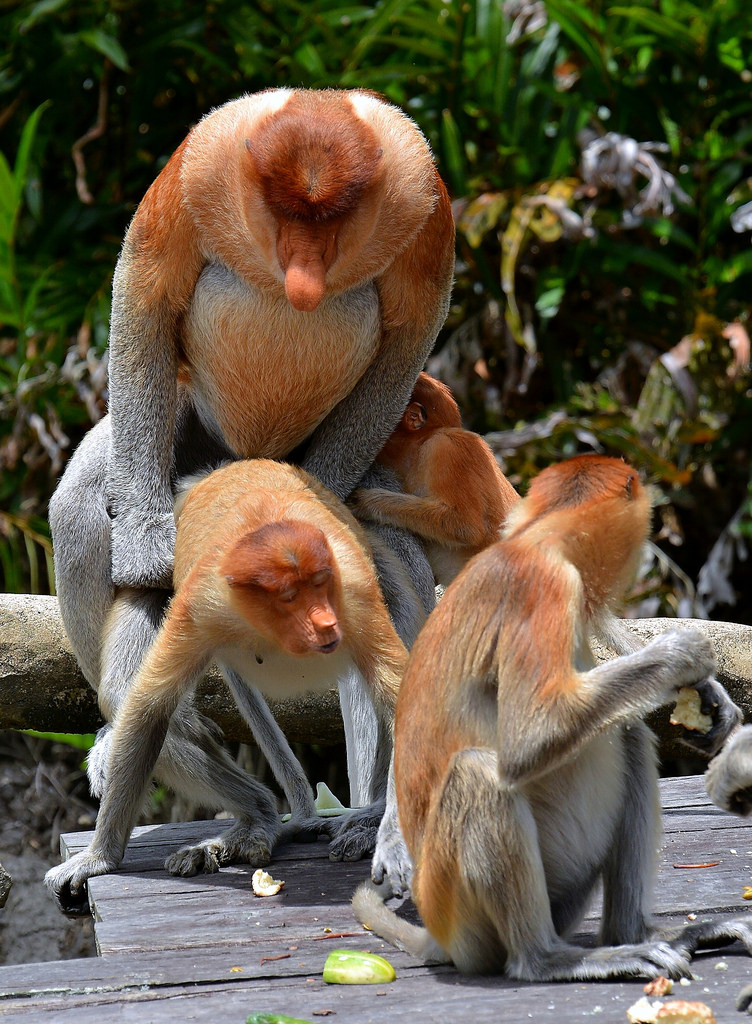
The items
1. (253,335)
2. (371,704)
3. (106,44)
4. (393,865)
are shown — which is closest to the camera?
(393,865)

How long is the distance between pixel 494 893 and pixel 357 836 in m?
1.25

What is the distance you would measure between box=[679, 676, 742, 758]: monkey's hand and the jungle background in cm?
350

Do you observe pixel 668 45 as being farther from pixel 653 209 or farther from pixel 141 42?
pixel 141 42

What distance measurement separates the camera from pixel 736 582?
6957 millimetres

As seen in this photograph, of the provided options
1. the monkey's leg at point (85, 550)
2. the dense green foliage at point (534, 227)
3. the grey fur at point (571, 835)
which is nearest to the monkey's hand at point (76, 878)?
the monkey's leg at point (85, 550)

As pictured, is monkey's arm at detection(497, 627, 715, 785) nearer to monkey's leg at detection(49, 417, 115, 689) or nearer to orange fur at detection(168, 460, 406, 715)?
orange fur at detection(168, 460, 406, 715)

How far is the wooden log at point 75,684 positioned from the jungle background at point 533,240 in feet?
3.68

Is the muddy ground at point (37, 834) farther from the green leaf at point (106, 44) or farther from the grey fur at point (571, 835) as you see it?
the grey fur at point (571, 835)

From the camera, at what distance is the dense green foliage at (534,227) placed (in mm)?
6715

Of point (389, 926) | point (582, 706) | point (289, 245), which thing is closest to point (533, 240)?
point (289, 245)

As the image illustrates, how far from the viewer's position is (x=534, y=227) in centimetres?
684

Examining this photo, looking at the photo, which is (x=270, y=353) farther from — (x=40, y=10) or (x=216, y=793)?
(x=40, y=10)

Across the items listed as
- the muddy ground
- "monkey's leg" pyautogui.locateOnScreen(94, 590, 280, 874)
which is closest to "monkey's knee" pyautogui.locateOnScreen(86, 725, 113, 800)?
"monkey's leg" pyautogui.locateOnScreen(94, 590, 280, 874)

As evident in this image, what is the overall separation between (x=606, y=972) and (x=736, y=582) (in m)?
4.60
